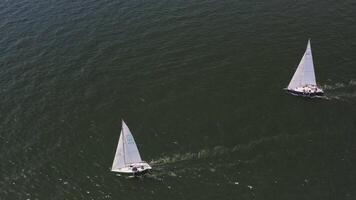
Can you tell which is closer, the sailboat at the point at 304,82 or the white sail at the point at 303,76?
the white sail at the point at 303,76

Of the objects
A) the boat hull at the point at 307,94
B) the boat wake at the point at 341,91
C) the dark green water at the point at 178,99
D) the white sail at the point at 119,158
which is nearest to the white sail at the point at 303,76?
the boat hull at the point at 307,94

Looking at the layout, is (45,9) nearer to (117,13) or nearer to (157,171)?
(117,13)

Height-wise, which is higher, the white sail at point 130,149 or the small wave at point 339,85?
the small wave at point 339,85

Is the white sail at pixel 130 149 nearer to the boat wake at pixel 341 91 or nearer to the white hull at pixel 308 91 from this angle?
the white hull at pixel 308 91

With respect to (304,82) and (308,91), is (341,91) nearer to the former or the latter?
(308,91)

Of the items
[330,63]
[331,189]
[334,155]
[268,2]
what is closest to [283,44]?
[330,63]

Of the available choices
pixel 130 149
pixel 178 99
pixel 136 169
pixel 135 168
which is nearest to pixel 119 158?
pixel 130 149

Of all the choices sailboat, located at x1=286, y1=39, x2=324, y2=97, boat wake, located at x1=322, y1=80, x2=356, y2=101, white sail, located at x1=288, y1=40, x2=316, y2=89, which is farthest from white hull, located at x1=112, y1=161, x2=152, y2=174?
boat wake, located at x1=322, y1=80, x2=356, y2=101
